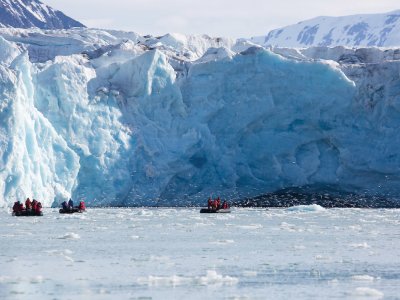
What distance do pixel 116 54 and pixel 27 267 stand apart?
109ft

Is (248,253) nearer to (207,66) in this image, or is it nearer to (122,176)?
(122,176)

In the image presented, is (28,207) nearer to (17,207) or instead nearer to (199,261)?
(17,207)

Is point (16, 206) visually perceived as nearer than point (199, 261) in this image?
No

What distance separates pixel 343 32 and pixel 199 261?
126 meters

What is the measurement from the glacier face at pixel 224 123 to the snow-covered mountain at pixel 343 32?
78.2m

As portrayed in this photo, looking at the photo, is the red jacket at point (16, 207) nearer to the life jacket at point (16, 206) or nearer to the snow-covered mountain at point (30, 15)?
the life jacket at point (16, 206)

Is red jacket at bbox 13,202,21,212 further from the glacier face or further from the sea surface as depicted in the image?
the glacier face

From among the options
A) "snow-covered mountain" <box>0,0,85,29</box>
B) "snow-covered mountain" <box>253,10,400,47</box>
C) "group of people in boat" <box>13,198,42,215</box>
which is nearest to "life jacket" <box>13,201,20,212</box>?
"group of people in boat" <box>13,198,42,215</box>

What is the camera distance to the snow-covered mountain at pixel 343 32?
429 ft

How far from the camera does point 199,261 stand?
60.6 feet

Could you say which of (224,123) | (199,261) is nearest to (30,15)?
(224,123)

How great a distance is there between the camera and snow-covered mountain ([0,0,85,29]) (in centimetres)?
12006

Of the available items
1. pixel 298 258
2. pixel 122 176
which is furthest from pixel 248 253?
pixel 122 176

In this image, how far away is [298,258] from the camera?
19109 mm
